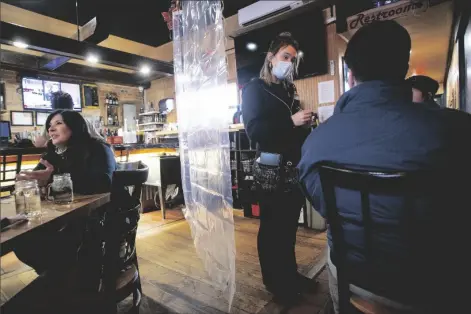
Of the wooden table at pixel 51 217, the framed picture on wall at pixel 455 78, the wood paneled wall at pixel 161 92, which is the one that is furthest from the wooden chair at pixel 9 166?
the framed picture on wall at pixel 455 78

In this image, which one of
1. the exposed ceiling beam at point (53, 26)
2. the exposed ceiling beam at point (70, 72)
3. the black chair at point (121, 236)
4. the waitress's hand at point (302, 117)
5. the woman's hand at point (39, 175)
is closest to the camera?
the black chair at point (121, 236)

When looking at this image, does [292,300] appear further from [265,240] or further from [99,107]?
[99,107]

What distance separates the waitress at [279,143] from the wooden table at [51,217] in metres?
0.84

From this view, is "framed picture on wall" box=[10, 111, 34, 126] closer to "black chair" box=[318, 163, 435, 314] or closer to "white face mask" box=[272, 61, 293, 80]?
"white face mask" box=[272, 61, 293, 80]

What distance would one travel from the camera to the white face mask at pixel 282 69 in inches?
61.2

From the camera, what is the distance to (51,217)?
3.12 feet

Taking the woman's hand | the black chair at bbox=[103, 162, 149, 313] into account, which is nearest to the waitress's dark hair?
the black chair at bbox=[103, 162, 149, 313]

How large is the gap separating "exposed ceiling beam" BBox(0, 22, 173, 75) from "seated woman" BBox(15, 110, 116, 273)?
9.26ft

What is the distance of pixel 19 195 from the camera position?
1005 millimetres

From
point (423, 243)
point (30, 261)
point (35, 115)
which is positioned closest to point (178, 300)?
point (30, 261)

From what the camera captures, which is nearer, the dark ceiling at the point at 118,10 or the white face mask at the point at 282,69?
the white face mask at the point at 282,69

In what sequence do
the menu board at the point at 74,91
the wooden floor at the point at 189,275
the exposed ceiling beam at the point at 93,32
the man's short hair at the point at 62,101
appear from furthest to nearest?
the menu board at the point at 74,91 < the exposed ceiling beam at the point at 93,32 < the man's short hair at the point at 62,101 < the wooden floor at the point at 189,275

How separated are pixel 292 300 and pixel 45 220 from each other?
1402 mm

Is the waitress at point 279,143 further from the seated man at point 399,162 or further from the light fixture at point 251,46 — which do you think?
the light fixture at point 251,46
